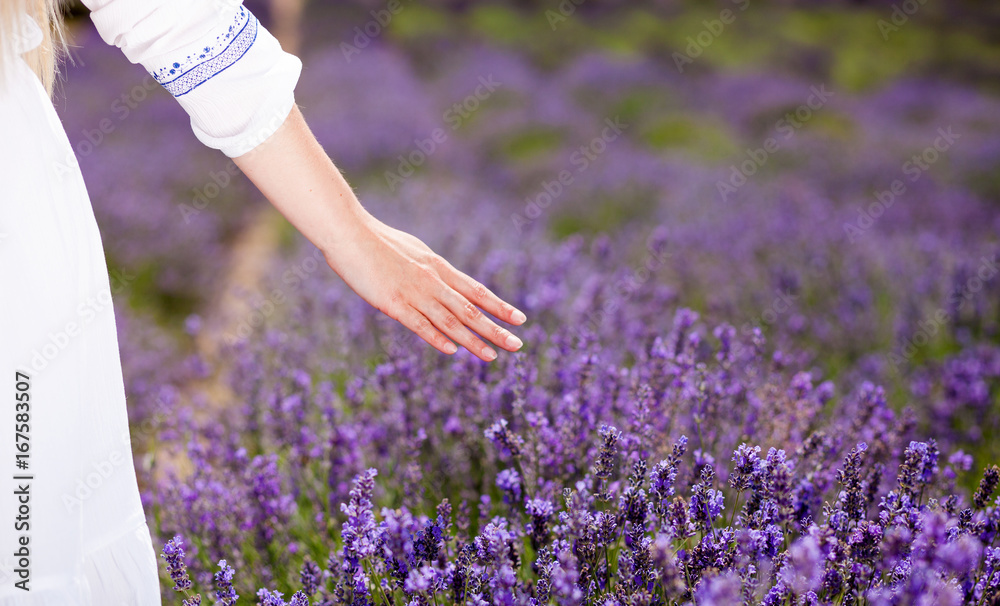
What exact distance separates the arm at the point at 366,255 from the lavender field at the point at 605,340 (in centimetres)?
26

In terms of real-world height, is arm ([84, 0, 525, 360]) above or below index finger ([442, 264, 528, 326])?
above

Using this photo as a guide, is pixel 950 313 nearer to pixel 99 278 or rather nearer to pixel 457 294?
pixel 457 294

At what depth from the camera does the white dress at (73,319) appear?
102 centimetres

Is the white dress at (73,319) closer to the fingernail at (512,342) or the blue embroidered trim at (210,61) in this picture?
the blue embroidered trim at (210,61)

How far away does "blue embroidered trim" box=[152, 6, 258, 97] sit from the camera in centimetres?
122

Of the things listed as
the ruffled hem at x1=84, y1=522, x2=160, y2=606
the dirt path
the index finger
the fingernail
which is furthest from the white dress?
the dirt path

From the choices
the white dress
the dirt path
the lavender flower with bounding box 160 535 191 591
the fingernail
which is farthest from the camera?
the dirt path

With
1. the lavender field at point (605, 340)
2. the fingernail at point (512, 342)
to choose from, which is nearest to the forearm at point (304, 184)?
the fingernail at point (512, 342)

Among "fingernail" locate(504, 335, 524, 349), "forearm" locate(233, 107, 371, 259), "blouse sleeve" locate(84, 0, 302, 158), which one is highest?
"blouse sleeve" locate(84, 0, 302, 158)

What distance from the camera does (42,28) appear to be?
1173 mm

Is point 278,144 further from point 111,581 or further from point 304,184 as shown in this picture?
point 111,581

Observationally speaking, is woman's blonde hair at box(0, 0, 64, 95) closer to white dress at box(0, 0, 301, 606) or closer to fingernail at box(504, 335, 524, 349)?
white dress at box(0, 0, 301, 606)

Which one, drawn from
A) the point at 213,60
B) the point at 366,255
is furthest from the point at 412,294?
the point at 213,60

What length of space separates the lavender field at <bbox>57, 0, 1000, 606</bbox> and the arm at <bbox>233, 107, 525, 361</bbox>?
0.86 feet
